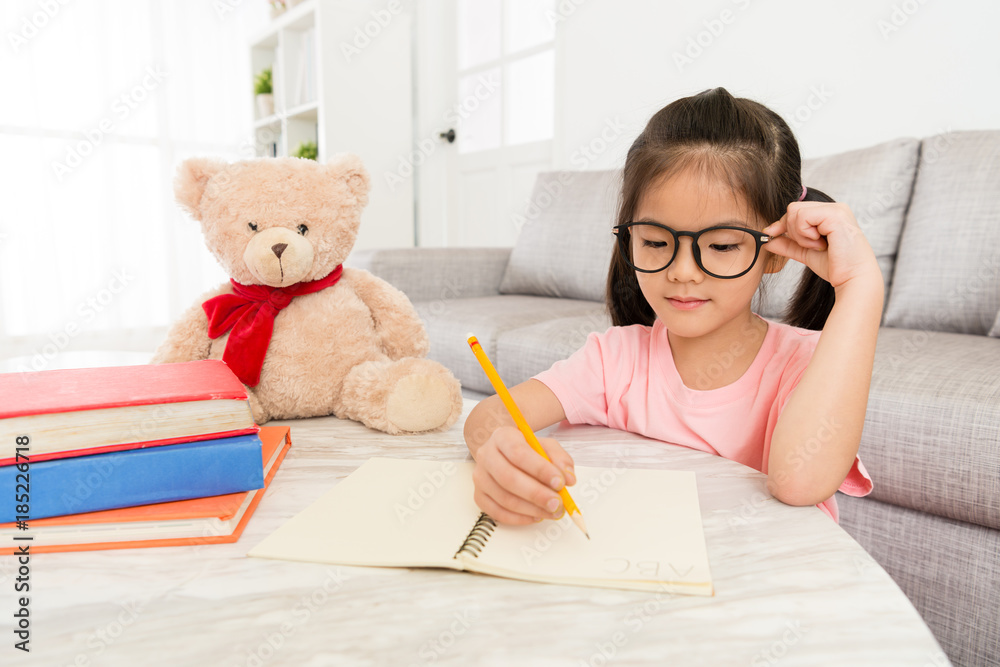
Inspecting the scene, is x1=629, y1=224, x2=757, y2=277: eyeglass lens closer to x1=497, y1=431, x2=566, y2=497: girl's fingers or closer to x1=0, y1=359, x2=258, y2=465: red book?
x1=497, y1=431, x2=566, y2=497: girl's fingers

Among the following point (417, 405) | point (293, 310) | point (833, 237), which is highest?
point (833, 237)

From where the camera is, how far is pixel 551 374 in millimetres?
835

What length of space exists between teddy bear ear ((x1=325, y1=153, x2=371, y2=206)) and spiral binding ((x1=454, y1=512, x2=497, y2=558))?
55cm

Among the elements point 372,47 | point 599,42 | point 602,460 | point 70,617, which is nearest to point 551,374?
point 602,460

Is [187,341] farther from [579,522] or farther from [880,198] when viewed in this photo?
[880,198]

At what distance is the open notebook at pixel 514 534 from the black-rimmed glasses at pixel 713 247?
9.6 inches

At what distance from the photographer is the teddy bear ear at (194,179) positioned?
0.83 m

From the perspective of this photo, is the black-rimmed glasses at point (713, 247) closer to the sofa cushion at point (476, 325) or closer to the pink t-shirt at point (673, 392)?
the pink t-shirt at point (673, 392)

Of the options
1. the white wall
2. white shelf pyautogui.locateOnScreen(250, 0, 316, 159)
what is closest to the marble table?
the white wall

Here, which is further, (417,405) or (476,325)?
(476,325)

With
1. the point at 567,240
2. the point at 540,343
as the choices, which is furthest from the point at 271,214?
the point at 567,240

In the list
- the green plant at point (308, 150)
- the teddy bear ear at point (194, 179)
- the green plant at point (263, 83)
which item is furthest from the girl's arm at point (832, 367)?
the green plant at point (263, 83)

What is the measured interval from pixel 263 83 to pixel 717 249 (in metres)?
3.80

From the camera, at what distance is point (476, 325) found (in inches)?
72.0
